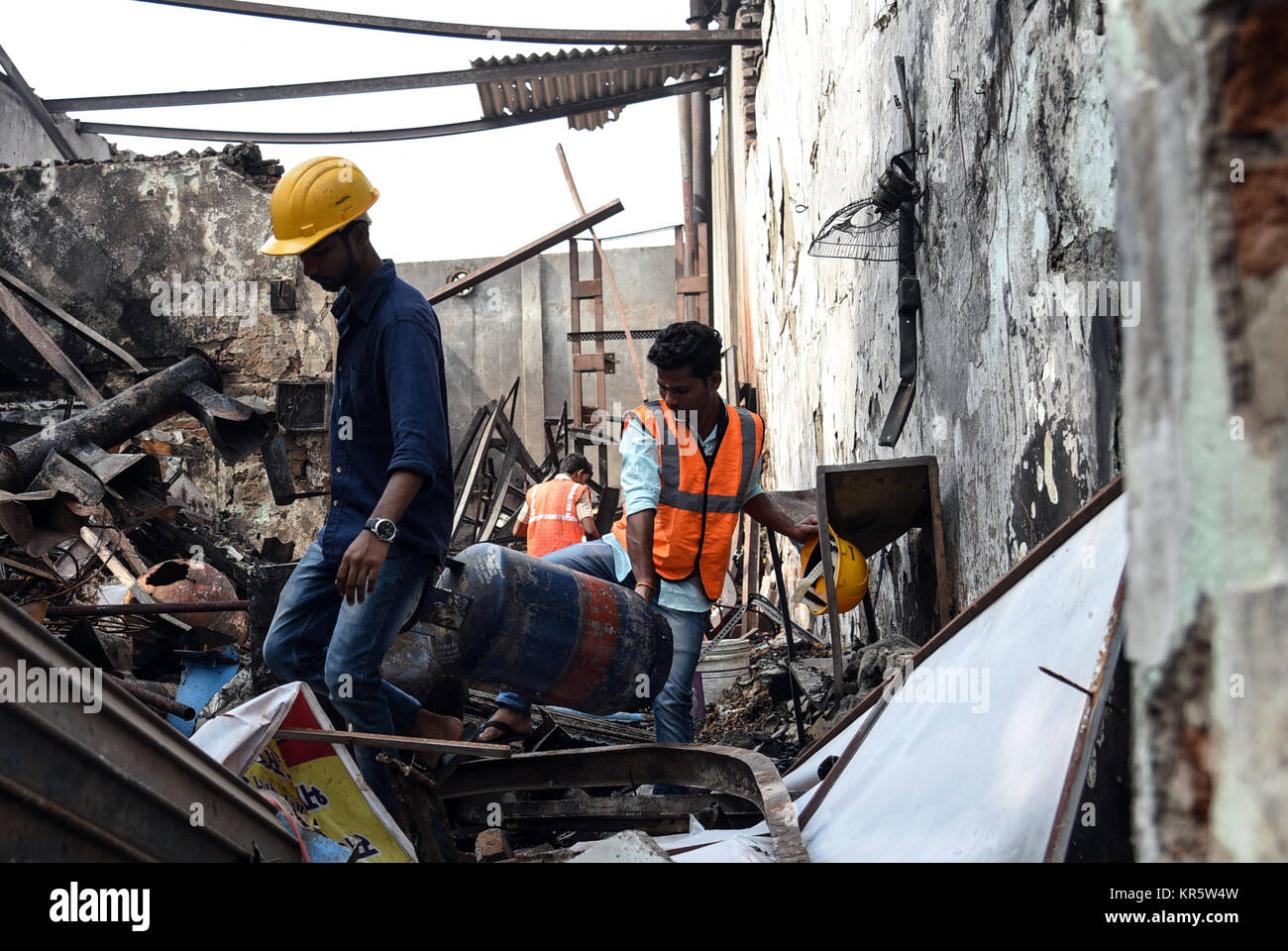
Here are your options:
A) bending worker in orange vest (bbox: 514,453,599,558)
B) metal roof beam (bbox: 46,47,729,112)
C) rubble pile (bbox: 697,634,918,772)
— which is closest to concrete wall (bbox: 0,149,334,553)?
metal roof beam (bbox: 46,47,729,112)

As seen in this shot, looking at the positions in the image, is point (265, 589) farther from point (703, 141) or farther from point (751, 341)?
point (703, 141)

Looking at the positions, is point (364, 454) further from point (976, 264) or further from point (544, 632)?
point (976, 264)

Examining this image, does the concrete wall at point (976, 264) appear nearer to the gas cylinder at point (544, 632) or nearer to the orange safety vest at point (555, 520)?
the gas cylinder at point (544, 632)

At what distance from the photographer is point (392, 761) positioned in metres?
2.77

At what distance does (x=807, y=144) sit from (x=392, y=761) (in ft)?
15.1

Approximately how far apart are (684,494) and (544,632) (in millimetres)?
697

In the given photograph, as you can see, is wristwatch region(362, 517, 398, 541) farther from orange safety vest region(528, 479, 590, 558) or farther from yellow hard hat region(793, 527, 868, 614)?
orange safety vest region(528, 479, 590, 558)

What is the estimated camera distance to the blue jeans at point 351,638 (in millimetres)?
2754

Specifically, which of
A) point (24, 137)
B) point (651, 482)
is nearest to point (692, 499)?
point (651, 482)

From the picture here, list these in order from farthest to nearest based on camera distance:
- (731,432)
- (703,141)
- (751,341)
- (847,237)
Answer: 1. (703,141)
2. (751,341)
3. (847,237)
4. (731,432)

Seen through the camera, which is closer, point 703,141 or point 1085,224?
point 1085,224

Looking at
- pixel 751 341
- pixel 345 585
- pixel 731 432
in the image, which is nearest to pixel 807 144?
pixel 731 432
